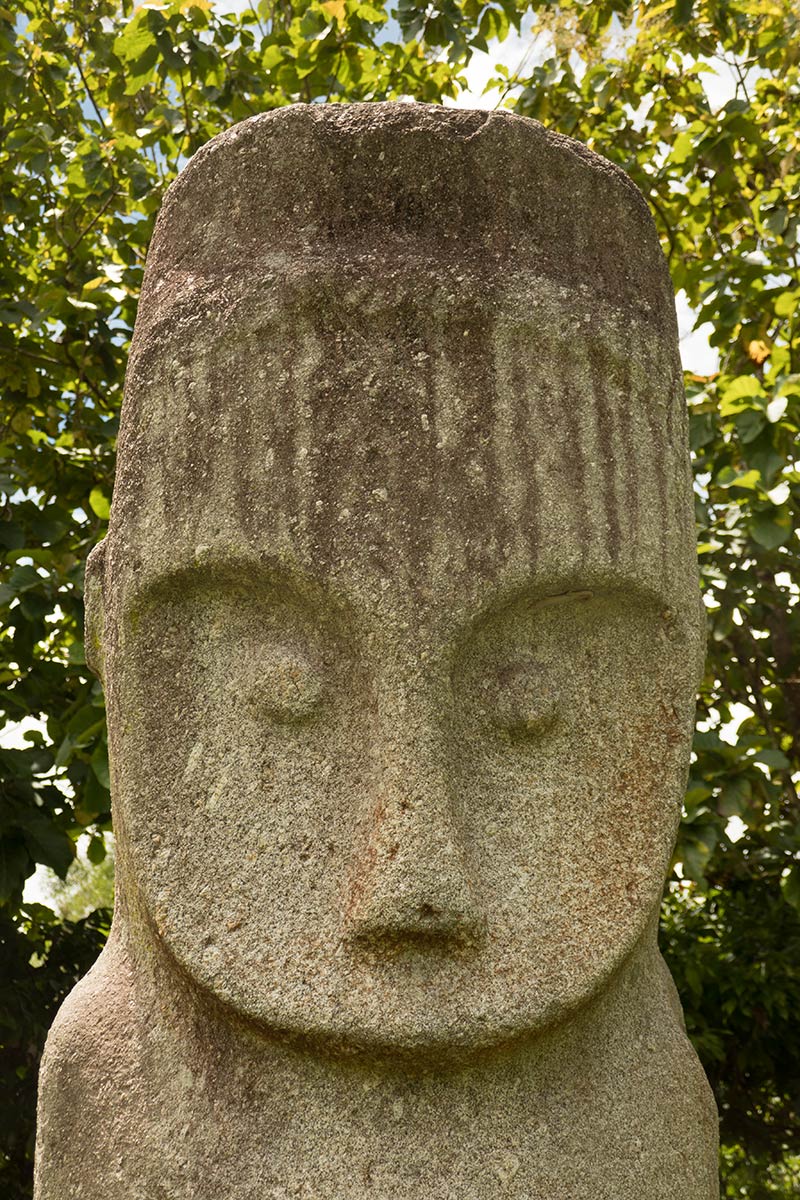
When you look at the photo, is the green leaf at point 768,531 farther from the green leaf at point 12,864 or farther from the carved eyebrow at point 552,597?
the green leaf at point 12,864

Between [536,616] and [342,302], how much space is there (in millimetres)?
480

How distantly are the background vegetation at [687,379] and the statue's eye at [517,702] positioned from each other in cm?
125

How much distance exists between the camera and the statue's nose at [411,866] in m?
1.52

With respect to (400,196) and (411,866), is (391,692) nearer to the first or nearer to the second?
(411,866)

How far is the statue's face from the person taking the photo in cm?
155

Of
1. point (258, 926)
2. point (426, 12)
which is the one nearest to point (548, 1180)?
point (258, 926)

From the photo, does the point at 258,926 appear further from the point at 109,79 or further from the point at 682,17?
the point at 109,79

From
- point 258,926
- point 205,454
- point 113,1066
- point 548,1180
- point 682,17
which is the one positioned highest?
point 682,17

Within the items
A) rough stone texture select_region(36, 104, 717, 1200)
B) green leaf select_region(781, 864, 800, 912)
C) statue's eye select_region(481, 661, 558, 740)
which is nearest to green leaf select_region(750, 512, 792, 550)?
green leaf select_region(781, 864, 800, 912)

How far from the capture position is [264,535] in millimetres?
1609

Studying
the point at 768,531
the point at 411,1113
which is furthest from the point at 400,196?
the point at 768,531

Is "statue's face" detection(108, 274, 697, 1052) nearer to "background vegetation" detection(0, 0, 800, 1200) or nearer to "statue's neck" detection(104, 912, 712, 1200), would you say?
"statue's neck" detection(104, 912, 712, 1200)

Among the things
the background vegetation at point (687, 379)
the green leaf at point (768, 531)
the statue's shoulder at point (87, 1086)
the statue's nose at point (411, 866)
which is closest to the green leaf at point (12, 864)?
the background vegetation at point (687, 379)

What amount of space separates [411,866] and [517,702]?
0.89ft
